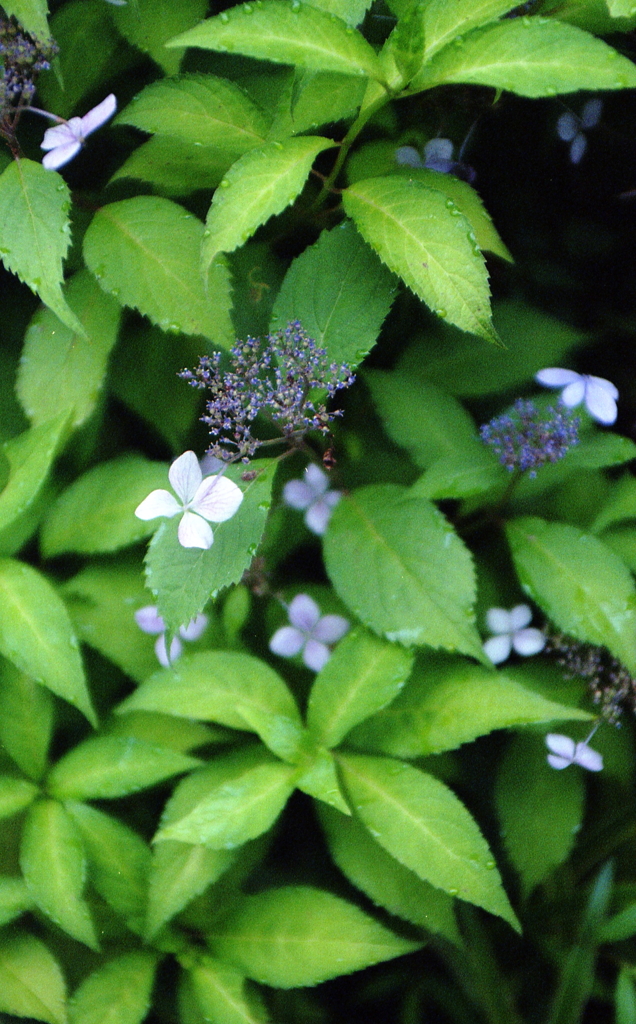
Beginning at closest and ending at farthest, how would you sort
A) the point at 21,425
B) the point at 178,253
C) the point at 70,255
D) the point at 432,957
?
the point at 178,253 < the point at 70,255 < the point at 21,425 < the point at 432,957


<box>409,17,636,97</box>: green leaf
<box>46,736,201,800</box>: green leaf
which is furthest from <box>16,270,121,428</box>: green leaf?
<box>409,17,636,97</box>: green leaf

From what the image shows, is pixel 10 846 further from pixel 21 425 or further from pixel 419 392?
pixel 419 392

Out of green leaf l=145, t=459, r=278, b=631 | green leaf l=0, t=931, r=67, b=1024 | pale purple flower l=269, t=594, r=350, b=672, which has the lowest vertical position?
green leaf l=0, t=931, r=67, b=1024

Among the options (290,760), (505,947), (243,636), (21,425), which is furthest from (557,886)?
(21,425)

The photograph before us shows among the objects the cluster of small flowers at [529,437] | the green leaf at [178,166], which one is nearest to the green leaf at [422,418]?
the cluster of small flowers at [529,437]

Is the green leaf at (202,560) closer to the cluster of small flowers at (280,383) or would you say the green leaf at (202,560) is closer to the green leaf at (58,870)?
the cluster of small flowers at (280,383)

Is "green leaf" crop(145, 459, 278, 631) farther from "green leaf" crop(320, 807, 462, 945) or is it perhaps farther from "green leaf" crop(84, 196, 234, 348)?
"green leaf" crop(320, 807, 462, 945)

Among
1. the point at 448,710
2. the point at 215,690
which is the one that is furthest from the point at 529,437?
the point at 215,690
